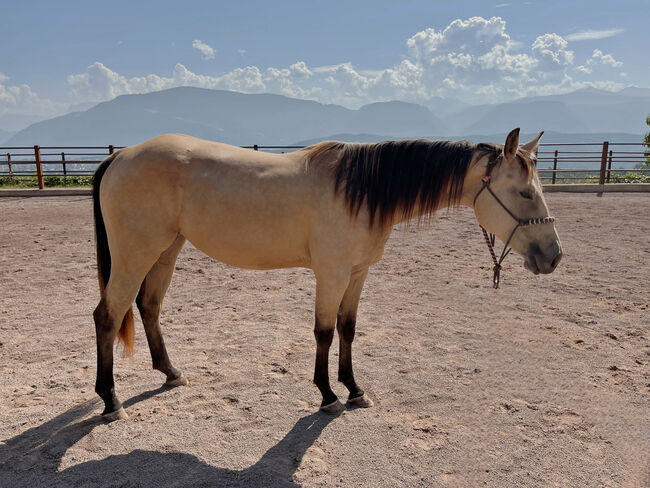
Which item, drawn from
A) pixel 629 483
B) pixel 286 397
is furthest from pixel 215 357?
pixel 629 483

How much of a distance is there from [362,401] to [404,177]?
5.30 ft

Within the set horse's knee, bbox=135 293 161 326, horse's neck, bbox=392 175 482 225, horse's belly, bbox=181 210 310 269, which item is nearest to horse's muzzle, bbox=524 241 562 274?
horse's neck, bbox=392 175 482 225

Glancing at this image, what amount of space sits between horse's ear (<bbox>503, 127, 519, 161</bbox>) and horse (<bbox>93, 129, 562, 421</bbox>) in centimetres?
15

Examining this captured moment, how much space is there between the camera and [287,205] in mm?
2918

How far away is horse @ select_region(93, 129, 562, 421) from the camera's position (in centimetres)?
287

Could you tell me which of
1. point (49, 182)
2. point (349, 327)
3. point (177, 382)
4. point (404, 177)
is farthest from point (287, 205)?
point (49, 182)

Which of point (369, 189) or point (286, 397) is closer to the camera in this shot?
point (369, 189)

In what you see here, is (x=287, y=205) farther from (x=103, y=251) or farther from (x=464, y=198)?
(x=103, y=251)

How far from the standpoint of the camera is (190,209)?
9.74 ft

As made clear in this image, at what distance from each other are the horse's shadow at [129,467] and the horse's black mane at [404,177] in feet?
5.06

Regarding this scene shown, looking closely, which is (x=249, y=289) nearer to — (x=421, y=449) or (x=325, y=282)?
(x=325, y=282)

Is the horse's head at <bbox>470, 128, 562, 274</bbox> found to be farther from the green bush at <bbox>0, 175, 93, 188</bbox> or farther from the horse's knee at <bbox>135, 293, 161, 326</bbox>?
the green bush at <bbox>0, 175, 93, 188</bbox>

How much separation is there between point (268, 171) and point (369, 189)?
69 centimetres

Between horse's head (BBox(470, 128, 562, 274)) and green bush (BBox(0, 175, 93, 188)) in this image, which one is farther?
green bush (BBox(0, 175, 93, 188))
